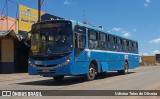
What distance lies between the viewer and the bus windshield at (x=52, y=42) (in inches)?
682

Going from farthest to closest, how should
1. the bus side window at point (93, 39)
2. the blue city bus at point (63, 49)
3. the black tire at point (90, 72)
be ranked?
the bus side window at point (93, 39), the black tire at point (90, 72), the blue city bus at point (63, 49)

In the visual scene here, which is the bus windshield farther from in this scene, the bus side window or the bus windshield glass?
the bus side window

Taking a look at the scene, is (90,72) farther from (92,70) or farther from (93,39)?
(93,39)

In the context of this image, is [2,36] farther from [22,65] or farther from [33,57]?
[33,57]

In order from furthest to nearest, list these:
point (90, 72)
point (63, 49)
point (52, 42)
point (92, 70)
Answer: point (92, 70), point (90, 72), point (52, 42), point (63, 49)

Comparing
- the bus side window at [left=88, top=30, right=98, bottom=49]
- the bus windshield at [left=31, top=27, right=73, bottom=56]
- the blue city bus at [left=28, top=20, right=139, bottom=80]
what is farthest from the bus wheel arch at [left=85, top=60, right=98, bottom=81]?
the bus windshield at [left=31, top=27, right=73, bottom=56]

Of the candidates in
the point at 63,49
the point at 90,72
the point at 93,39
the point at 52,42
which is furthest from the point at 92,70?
the point at 52,42

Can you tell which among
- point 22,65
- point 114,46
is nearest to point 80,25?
point 114,46

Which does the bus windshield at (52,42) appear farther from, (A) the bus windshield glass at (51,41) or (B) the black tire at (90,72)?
(B) the black tire at (90,72)

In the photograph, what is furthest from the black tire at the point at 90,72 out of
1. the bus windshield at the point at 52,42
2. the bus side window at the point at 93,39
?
the bus windshield at the point at 52,42

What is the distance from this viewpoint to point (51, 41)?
693 inches

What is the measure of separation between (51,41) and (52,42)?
88mm

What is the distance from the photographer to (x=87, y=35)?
19.4m

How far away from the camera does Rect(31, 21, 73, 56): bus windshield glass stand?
1731cm
